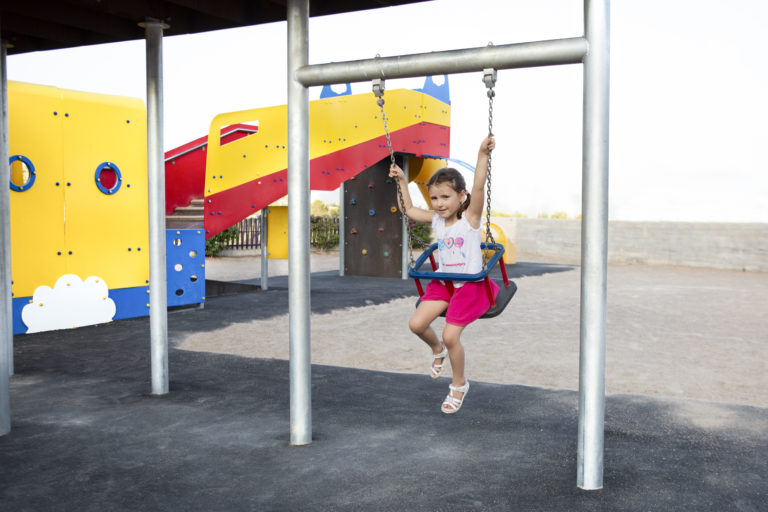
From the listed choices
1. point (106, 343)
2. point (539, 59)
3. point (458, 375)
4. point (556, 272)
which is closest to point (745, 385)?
point (458, 375)

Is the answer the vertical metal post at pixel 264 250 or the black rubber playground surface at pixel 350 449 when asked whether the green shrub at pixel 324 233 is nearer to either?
the vertical metal post at pixel 264 250

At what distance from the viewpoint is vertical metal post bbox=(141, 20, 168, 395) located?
180 inches

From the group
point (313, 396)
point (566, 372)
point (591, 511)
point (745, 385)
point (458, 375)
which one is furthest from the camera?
point (566, 372)

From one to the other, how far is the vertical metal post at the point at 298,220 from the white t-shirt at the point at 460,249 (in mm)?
761

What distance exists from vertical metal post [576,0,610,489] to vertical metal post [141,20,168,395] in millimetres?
2920

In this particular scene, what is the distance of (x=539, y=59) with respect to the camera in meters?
3.00

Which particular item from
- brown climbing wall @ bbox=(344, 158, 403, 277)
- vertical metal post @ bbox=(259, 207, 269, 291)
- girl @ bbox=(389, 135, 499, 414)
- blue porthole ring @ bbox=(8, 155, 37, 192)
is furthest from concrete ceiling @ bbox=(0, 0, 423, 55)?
brown climbing wall @ bbox=(344, 158, 403, 277)

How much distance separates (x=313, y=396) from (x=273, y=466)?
1373 millimetres

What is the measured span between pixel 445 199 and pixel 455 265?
0.38m

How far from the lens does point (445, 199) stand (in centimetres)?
382

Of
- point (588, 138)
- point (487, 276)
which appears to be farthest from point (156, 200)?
point (588, 138)

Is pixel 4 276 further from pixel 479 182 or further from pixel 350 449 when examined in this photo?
pixel 479 182

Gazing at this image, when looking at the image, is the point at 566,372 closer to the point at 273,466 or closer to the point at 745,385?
the point at 745,385

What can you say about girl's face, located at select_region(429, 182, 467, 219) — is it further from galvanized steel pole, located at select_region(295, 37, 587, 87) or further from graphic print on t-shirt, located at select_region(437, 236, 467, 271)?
galvanized steel pole, located at select_region(295, 37, 587, 87)
